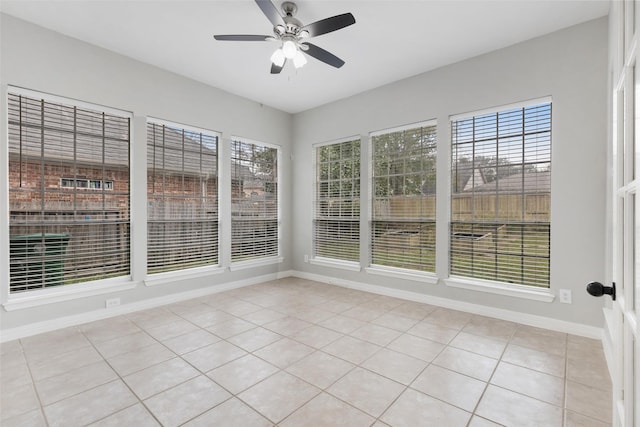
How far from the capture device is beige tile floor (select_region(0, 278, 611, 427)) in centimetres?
187

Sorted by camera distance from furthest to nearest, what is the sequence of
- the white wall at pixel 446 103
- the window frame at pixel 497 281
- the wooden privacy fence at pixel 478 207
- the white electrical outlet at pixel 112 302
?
the white electrical outlet at pixel 112 302, the wooden privacy fence at pixel 478 207, the window frame at pixel 497 281, the white wall at pixel 446 103

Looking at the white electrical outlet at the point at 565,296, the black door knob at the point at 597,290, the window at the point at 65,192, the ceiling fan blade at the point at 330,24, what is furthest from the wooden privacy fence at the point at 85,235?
the white electrical outlet at the point at 565,296

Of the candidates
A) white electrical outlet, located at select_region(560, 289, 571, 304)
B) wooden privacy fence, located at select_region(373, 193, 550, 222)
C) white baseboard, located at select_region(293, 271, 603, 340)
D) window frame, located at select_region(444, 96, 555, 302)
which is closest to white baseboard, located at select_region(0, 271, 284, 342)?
white baseboard, located at select_region(293, 271, 603, 340)

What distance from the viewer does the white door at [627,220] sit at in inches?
32.9

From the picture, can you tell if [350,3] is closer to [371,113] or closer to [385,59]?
[385,59]

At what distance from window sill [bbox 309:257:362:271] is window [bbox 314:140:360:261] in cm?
7

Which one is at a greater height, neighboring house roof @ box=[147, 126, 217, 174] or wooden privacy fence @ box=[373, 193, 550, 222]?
neighboring house roof @ box=[147, 126, 217, 174]

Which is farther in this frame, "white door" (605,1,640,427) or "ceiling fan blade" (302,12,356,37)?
"ceiling fan blade" (302,12,356,37)

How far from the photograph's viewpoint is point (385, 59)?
12.0ft

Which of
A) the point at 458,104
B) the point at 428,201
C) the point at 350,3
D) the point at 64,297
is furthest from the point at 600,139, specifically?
the point at 64,297

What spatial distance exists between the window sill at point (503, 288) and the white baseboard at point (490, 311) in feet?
0.62

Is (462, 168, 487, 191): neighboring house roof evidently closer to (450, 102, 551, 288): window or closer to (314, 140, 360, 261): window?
(450, 102, 551, 288): window

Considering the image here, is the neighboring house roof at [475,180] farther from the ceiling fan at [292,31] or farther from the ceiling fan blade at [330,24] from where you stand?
the ceiling fan blade at [330,24]

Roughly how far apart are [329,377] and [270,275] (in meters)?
3.20
